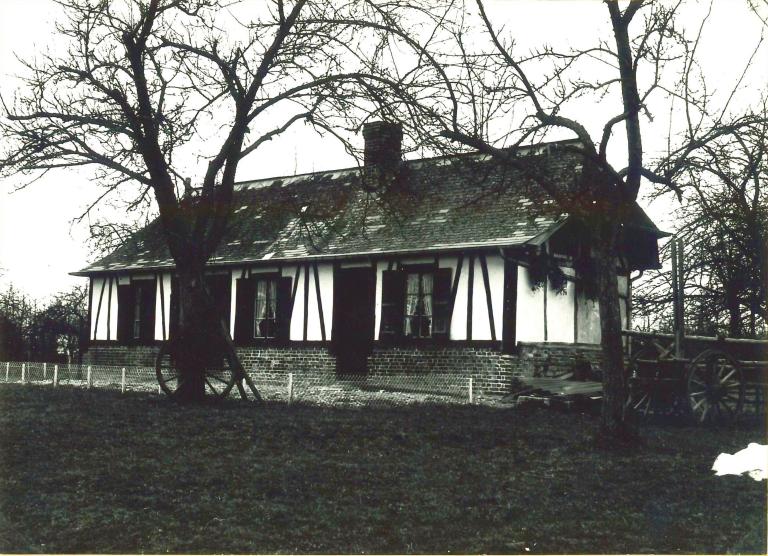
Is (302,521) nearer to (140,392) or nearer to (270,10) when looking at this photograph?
(270,10)

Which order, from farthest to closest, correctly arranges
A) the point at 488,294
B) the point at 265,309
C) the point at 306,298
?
the point at 265,309
the point at 306,298
the point at 488,294

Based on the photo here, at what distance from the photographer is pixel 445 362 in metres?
20.6

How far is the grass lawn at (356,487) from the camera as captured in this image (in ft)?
24.4

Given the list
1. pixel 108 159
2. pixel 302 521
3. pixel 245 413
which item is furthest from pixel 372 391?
pixel 302 521

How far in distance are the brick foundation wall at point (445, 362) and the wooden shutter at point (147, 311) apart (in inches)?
152

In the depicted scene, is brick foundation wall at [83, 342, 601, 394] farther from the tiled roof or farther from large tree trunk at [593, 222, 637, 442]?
large tree trunk at [593, 222, 637, 442]

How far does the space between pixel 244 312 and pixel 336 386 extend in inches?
191

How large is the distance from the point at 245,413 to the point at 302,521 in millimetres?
7189

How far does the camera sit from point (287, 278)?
78.8 ft

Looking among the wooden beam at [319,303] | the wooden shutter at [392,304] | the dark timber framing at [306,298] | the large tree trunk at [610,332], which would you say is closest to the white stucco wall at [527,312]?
the wooden shutter at [392,304]

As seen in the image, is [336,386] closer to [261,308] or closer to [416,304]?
[416,304]

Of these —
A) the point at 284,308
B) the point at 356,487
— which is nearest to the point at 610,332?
the point at 356,487

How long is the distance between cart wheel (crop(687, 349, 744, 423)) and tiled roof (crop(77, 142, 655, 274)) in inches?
160

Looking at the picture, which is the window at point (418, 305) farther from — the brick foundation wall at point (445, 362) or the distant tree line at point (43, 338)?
the distant tree line at point (43, 338)
